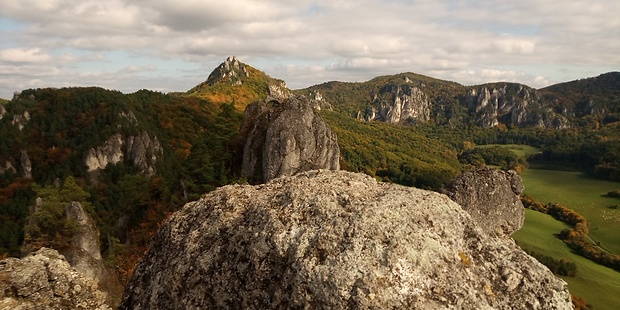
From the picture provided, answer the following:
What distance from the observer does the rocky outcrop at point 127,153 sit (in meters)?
110

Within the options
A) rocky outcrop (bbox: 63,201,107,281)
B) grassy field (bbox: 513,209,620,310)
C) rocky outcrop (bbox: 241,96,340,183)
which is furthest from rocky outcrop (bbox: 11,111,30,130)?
grassy field (bbox: 513,209,620,310)

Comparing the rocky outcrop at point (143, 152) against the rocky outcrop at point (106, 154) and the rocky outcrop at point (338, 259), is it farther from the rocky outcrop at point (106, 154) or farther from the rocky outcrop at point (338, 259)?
the rocky outcrop at point (338, 259)

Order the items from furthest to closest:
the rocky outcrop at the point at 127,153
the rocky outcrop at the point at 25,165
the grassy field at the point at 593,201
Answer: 1. the grassy field at the point at 593,201
2. the rocky outcrop at the point at 127,153
3. the rocky outcrop at the point at 25,165

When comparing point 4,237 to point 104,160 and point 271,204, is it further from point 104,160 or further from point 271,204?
point 271,204

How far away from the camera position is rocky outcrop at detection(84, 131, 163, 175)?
4348 inches

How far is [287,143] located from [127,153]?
320ft

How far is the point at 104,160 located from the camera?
11156 centimetres

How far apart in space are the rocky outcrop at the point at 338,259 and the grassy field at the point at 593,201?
143313 millimetres

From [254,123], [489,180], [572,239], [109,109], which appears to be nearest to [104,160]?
[109,109]

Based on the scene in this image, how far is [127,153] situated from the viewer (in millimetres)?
115812

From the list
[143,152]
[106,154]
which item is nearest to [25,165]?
[106,154]

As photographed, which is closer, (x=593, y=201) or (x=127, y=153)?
(x=127, y=153)

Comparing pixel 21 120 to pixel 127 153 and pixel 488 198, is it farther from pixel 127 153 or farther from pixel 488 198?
pixel 488 198

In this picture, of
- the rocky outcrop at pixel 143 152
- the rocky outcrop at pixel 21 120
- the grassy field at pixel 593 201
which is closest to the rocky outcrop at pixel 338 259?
the rocky outcrop at pixel 143 152
